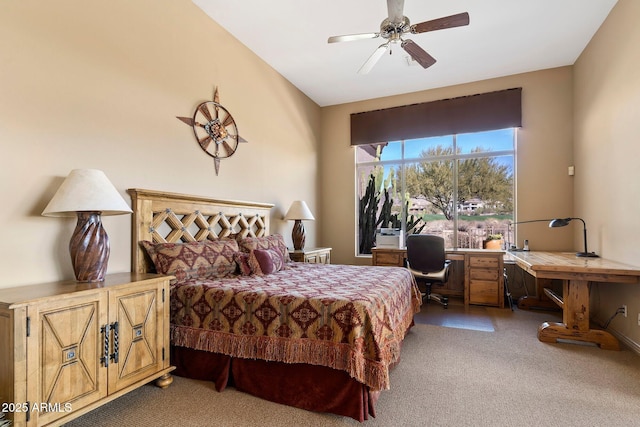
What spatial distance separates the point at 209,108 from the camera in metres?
3.27

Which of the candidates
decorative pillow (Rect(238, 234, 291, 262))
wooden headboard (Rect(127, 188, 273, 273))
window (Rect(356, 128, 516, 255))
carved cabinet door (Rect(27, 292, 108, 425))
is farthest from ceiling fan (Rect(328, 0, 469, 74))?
carved cabinet door (Rect(27, 292, 108, 425))

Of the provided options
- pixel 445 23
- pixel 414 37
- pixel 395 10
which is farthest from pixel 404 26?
pixel 414 37

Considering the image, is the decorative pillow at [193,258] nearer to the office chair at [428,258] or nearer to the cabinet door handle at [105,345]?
the cabinet door handle at [105,345]

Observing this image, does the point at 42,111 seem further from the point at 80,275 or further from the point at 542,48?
the point at 542,48

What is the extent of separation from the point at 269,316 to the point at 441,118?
13.9 ft

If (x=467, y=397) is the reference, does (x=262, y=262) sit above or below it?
above

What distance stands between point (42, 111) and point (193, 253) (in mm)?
1393

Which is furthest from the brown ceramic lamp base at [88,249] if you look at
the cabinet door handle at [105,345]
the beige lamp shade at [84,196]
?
the cabinet door handle at [105,345]

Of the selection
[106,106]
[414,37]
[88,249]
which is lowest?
[88,249]

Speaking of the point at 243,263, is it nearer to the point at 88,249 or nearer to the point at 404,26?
the point at 88,249

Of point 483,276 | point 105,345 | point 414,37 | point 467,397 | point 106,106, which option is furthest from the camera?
point 483,276

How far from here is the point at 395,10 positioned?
2.47 m

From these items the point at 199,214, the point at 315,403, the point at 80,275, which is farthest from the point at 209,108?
the point at 315,403

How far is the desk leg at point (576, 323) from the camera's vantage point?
285cm
